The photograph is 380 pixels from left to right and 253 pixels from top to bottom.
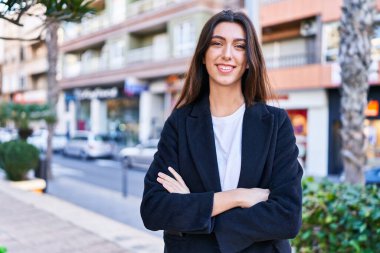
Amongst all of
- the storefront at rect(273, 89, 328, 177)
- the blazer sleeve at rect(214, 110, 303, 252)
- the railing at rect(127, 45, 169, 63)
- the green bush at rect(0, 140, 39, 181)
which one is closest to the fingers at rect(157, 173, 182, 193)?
the blazer sleeve at rect(214, 110, 303, 252)

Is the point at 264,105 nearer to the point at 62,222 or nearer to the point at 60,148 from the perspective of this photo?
the point at 62,222

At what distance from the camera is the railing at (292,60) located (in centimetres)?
1872

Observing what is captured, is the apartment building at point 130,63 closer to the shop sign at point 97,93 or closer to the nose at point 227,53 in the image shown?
the shop sign at point 97,93

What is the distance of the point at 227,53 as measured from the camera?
74.0 inches

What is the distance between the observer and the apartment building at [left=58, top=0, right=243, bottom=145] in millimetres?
23422

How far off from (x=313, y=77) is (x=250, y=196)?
16.8 metres

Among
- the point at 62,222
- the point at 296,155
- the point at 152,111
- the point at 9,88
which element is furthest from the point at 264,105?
the point at 9,88

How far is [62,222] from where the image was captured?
571cm

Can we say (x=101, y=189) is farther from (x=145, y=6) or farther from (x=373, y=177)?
(x=145, y=6)

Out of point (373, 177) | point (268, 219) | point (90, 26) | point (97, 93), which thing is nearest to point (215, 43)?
point (268, 219)

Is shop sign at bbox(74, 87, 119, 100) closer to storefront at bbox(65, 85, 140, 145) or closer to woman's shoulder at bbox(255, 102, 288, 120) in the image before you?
storefront at bbox(65, 85, 140, 145)

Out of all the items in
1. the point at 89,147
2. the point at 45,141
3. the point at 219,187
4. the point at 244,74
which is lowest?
the point at 89,147

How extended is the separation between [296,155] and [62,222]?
4.54m

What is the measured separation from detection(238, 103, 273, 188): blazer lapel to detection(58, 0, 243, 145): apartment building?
1888 centimetres
